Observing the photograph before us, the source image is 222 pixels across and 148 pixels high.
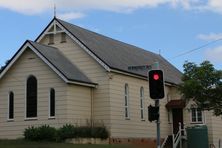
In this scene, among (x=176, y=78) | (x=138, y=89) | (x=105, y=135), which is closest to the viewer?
(x=105, y=135)

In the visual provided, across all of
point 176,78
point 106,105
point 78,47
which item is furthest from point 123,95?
point 176,78

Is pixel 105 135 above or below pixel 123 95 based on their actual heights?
below

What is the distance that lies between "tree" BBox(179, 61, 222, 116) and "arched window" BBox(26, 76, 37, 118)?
1054 cm

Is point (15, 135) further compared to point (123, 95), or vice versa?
point (123, 95)

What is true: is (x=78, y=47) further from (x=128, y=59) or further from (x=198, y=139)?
(x=198, y=139)

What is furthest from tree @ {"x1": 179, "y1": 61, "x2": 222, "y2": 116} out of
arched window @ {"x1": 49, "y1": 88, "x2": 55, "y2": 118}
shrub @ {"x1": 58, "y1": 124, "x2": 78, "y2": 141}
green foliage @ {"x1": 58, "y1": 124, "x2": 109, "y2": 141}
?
arched window @ {"x1": 49, "y1": 88, "x2": 55, "y2": 118}

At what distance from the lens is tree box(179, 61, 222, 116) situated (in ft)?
109

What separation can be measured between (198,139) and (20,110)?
1311cm

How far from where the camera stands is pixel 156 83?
60.1 ft

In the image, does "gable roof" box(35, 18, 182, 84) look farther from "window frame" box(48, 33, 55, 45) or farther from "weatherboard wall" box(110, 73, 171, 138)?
"weatherboard wall" box(110, 73, 171, 138)

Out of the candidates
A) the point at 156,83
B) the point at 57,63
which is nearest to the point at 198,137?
the point at 57,63

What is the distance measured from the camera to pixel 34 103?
35.3 metres

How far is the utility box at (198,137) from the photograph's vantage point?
3575 cm

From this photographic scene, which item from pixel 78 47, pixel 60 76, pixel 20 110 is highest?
pixel 78 47
